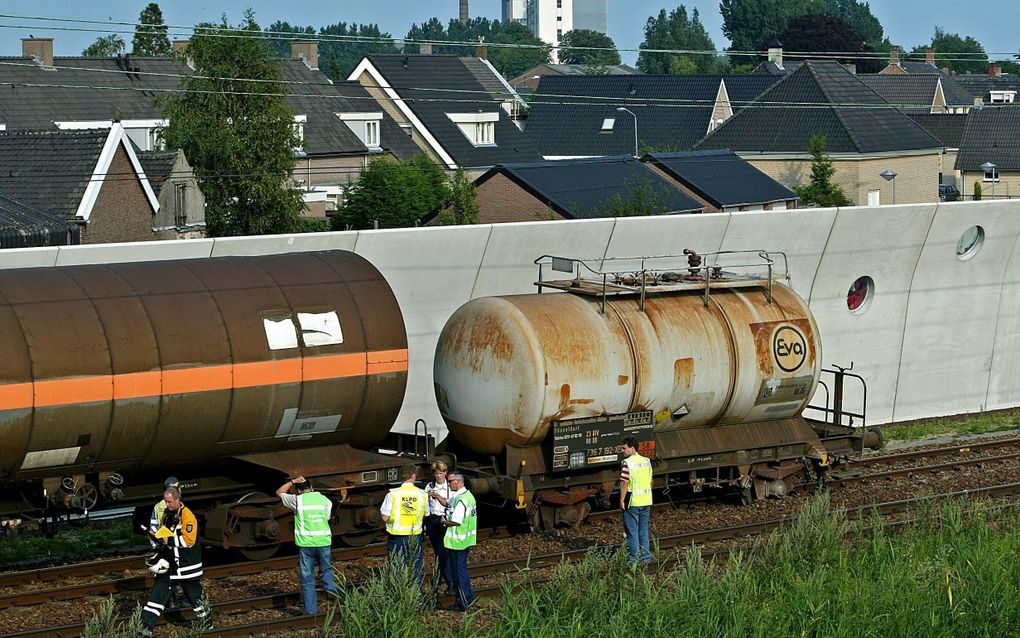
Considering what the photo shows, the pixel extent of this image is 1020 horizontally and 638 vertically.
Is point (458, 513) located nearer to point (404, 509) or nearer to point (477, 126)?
point (404, 509)

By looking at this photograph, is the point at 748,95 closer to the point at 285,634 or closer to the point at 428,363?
the point at 428,363

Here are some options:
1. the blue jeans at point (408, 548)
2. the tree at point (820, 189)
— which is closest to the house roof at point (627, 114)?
the tree at point (820, 189)

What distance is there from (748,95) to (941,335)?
204 ft

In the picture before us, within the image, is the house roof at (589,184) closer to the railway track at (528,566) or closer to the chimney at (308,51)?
the railway track at (528,566)

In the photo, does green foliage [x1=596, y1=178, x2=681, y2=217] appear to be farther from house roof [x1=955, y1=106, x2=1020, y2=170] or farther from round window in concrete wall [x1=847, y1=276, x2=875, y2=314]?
house roof [x1=955, y1=106, x2=1020, y2=170]

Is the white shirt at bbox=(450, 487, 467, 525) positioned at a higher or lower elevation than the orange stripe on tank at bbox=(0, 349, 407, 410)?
lower

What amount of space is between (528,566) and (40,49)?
204 feet

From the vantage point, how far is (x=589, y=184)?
50.0 metres

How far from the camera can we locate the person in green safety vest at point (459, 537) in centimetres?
1477

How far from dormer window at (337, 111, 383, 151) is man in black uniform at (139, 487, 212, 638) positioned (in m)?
59.8

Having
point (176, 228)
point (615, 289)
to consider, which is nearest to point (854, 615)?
point (615, 289)

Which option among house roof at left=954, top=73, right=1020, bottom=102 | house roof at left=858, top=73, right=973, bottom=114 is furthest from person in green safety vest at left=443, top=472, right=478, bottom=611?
house roof at left=954, top=73, right=1020, bottom=102

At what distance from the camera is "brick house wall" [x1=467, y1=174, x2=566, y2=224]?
162 ft

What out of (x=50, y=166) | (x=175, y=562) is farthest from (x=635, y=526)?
(x=50, y=166)
